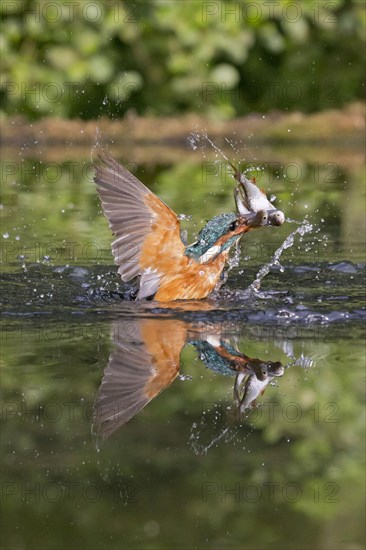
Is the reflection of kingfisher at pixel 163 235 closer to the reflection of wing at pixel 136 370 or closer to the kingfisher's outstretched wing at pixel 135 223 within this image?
the kingfisher's outstretched wing at pixel 135 223

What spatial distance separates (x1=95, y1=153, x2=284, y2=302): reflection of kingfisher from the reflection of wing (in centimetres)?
35

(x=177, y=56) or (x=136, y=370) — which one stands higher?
(x=177, y=56)

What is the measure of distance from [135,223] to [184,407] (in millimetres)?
1543

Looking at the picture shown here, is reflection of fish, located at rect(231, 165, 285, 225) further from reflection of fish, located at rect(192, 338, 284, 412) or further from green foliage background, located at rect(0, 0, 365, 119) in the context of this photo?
green foliage background, located at rect(0, 0, 365, 119)

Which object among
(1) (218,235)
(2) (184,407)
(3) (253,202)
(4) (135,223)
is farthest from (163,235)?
(2) (184,407)

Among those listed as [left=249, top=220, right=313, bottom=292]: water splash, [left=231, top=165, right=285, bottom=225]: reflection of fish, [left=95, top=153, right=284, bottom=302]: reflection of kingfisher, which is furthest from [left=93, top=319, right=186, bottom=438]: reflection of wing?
[left=249, top=220, right=313, bottom=292]: water splash

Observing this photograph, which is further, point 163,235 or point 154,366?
point 163,235

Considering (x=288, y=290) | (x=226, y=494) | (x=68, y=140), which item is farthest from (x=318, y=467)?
(x=68, y=140)

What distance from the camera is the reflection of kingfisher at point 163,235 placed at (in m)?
5.00

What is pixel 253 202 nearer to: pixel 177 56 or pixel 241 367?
pixel 241 367

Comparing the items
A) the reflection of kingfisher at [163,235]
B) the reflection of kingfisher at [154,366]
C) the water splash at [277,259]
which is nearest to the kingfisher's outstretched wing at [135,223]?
the reflection of kingfisher at [163,235]

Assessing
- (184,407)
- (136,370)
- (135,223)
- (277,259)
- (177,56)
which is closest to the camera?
(184,407)

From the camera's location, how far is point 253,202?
504 centimetres

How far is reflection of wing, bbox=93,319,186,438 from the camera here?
360cm
